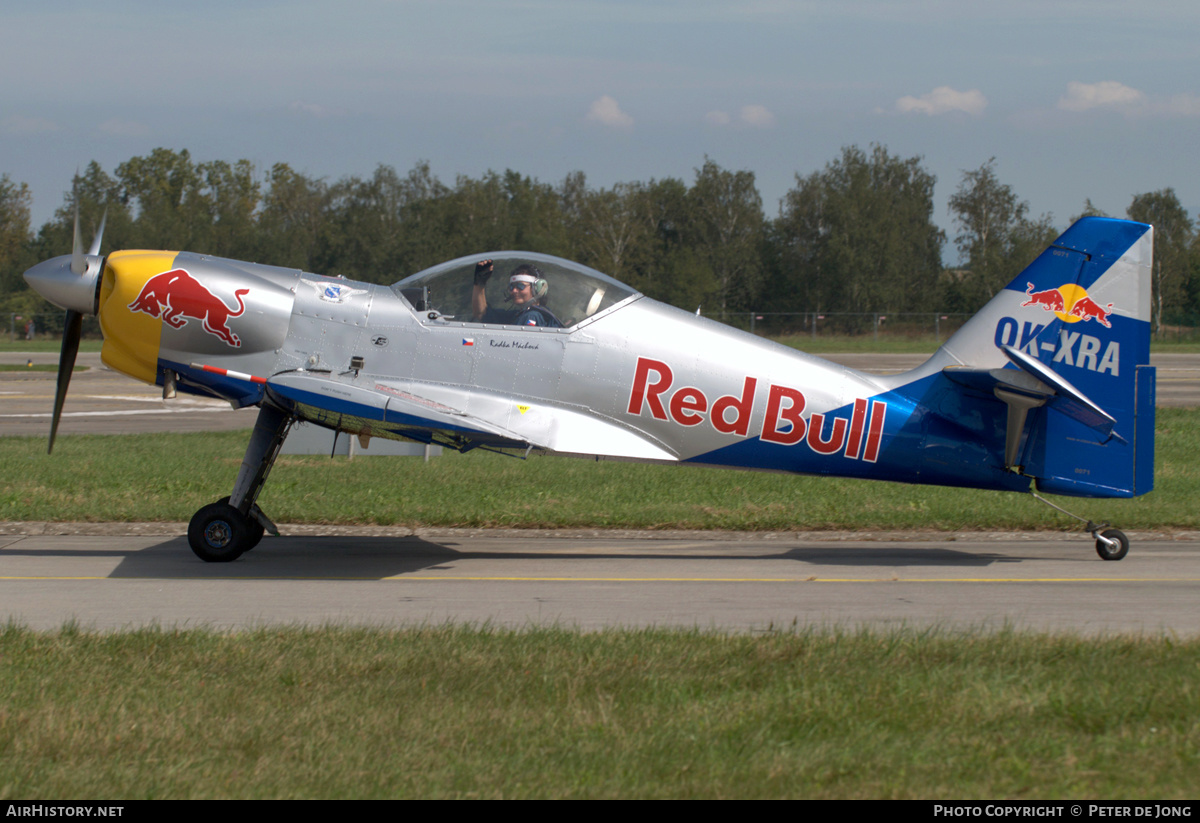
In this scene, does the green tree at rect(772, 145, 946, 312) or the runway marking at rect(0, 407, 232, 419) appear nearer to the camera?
the runway marking at rect(0, 407, 232, 419)

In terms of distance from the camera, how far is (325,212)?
72.4 metres

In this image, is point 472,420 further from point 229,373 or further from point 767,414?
point 767,414

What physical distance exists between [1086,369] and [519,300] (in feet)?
16.2

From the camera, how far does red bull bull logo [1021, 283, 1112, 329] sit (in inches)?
Result: 346

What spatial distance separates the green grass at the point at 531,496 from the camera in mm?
10914

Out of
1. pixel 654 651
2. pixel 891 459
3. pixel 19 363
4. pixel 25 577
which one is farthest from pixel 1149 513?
pixel 19 363

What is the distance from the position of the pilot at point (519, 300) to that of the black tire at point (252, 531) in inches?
109

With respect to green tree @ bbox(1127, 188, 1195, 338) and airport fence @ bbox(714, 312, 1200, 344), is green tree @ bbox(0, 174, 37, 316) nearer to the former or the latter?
airport fence @ bbox(714, 312, 1200, 344)

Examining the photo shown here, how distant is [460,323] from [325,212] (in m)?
67.5

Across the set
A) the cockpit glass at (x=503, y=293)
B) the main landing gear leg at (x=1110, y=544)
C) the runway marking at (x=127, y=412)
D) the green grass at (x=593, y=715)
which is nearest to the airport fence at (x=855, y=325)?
the runway marking at (x=127, y=412)

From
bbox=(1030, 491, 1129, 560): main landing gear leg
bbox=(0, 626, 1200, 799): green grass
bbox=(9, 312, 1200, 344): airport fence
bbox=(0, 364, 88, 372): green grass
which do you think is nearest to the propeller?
bbox=(0, 626, 1200, 799): green grass

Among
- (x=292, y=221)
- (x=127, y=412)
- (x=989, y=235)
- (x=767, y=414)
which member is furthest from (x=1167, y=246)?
(x=767, y=414)

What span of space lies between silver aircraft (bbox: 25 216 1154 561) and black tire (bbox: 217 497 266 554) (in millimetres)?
93
